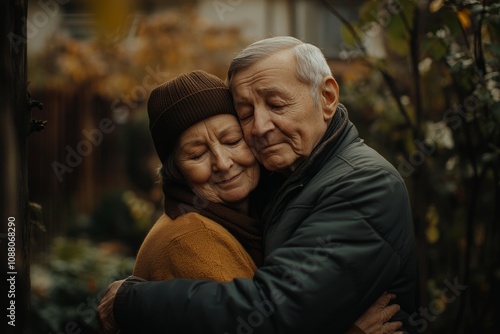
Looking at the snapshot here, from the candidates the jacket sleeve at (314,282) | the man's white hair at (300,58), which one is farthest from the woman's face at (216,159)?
the jacket sleeve at (314,282)

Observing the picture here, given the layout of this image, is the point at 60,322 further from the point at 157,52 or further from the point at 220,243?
the point at 157,52

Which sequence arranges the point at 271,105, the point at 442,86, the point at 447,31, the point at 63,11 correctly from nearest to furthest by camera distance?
the point at 271,105
the point at 447,31
the point at 442,86
the point at 63,11

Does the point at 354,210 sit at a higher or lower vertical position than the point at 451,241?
higher

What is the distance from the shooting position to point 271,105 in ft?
8.80

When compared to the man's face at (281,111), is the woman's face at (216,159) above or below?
below

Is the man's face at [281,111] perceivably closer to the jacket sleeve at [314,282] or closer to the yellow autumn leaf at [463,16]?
the jacket sleeve at [314,282]

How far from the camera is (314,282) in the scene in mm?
2275

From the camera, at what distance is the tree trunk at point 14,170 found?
6.45 feet

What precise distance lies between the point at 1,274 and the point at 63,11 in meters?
12.1

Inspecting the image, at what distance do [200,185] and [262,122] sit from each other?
364 millimetres

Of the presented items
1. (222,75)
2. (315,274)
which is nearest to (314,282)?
(315,274)

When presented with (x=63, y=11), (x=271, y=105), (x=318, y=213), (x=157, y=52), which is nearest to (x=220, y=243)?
(x=318, y=213)

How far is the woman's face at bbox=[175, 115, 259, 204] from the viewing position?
2.74 metres

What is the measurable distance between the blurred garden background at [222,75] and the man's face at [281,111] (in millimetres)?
554
